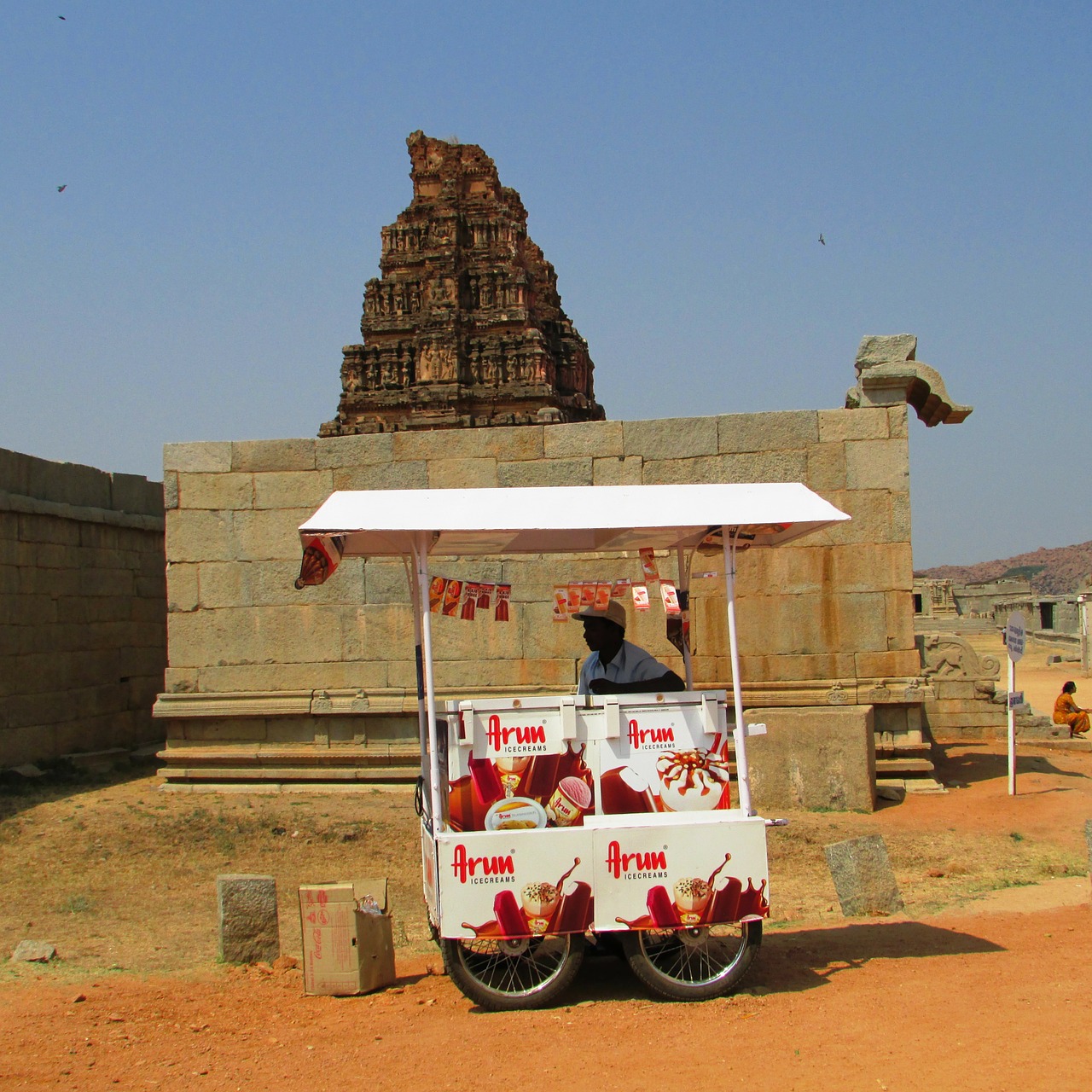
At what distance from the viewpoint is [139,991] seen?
5758mm

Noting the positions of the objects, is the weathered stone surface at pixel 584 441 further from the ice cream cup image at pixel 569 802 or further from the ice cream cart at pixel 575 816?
the ice cream cup image at pixel 569 802

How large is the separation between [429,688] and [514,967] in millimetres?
1362

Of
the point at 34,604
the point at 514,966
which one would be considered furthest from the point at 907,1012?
the point at 34,604

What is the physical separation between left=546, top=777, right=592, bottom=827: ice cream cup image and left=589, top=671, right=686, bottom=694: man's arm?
571mm

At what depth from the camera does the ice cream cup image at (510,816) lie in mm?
5301

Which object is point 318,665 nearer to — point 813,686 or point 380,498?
point 813,686

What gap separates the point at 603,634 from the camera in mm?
5949

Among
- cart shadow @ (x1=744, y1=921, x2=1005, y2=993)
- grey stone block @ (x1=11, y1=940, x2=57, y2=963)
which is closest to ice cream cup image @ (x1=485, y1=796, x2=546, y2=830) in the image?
cart shadow @ (x1=744, y1=921, x2=1005, y2=993)

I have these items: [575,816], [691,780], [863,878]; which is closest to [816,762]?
[863,878]

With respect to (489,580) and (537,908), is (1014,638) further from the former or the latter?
(537,908)

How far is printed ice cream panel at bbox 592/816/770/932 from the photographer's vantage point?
528 centimetres

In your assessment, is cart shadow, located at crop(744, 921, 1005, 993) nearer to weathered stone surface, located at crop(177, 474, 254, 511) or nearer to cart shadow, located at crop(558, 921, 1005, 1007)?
cart shadow, located at crop(558, 921, 1005, 1007)

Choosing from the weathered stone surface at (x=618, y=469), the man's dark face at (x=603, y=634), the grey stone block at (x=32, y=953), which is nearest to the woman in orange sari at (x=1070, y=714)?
the weathered stone surface at (x=618, y=469)

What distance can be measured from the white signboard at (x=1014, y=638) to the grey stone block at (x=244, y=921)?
799 centimetres
